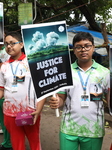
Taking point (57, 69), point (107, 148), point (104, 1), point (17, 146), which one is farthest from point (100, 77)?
point (104, 1)

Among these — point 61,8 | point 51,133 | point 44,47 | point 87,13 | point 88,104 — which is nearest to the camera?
point 44,47

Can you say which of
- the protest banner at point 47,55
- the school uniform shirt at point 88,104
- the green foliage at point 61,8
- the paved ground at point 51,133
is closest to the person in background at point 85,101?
the school uniform shirt at point 88,104

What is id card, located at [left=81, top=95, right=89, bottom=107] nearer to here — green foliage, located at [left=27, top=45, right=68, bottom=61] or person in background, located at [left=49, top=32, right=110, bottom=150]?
person in background, located at [left=49, top=32, right=110, bottom=150]

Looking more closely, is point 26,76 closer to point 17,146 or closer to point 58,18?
point 17,146

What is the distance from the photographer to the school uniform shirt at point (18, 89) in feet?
8.49

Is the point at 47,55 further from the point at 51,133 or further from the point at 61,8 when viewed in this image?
the point at 61,8

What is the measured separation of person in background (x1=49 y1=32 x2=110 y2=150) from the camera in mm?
2047

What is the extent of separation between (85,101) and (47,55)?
1.95ft

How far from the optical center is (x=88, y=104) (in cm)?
204

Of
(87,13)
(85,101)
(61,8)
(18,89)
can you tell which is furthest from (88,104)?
(61,8)

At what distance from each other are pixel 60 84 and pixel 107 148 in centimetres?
231

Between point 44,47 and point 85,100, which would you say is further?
point 85,100

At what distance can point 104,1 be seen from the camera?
31.4 ft

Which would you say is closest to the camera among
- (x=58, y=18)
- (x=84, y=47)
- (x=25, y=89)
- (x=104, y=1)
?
(x=84, y=47)
